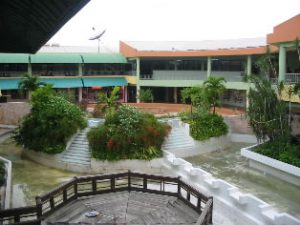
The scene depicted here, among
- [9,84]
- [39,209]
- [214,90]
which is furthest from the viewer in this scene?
[9,84]

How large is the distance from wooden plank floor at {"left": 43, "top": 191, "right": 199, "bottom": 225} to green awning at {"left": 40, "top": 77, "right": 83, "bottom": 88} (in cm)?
2648

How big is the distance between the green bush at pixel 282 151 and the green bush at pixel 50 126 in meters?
9.97

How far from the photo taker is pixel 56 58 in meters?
37.2

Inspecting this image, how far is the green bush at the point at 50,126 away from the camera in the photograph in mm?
20156

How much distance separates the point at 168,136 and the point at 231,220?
30.4 ft

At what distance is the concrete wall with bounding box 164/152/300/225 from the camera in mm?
11273

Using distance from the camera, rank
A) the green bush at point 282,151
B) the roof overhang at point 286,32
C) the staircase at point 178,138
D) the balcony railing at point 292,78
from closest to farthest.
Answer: the green bush at point 282,151 < the roof overhang at point 286,32 < the staircase at point 178,138 < the balcony railing at point 292,78

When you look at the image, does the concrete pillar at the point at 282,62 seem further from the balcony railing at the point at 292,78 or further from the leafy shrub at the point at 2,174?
the leafy shrub at the point at 2,174

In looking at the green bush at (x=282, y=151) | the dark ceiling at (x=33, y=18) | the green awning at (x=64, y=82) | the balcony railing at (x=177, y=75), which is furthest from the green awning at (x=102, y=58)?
the dark ceiling at (x=33, y=18)

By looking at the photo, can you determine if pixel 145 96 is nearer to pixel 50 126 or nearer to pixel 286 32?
pixel 50 126

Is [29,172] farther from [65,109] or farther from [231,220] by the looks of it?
[231,220]

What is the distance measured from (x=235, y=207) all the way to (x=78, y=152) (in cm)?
982

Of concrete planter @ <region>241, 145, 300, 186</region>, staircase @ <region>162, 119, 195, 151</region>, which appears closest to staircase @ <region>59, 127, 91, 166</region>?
staircase @ <region>162, 119, 195, 151</region>

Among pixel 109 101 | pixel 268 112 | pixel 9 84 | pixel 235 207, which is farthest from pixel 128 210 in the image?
pixel 9 84
